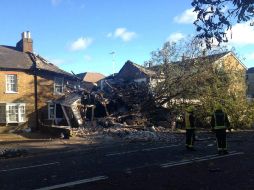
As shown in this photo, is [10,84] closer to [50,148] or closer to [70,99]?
[70,99]

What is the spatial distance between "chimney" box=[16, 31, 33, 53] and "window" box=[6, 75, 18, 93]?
16.3 ft

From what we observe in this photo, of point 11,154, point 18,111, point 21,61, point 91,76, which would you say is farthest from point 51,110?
point 91,76

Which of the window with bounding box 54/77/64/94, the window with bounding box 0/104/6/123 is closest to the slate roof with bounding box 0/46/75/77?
the window with bounding box 54/77/64/94

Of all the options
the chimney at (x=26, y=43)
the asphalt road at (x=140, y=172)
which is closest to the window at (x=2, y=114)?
the chimney at (x=26, y=43)

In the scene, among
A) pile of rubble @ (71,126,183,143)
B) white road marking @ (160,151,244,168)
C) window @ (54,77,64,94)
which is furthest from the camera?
window @ (54,77,64,94)

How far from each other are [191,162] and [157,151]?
3561 mm

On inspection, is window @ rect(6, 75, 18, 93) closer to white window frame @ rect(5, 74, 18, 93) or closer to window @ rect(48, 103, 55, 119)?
white window frame @ rect(5, 74, 18, 93)

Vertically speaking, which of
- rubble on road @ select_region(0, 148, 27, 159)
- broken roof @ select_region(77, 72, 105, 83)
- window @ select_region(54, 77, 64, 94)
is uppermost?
broken roof @ select_region(77, 72, 105, 83)

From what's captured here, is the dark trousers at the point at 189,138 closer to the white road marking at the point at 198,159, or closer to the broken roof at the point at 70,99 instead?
the white road marking at the point at 198,159

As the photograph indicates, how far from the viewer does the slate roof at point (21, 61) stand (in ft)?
123

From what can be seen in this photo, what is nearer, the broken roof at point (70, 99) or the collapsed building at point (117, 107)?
the collapsed building at point (117, 107)

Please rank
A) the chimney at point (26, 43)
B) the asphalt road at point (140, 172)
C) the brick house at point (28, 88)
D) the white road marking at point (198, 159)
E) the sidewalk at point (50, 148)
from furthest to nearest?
the chimney at point (26, 43)
the brick house at point (28, 88)
the sidewalk at point (50, 148)
the white road marking at point (198, 159)
the asphalt road at point (140, 172)

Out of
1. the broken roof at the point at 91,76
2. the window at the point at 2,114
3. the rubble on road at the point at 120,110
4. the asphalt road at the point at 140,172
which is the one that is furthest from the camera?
the broken roof at the point at 91,76

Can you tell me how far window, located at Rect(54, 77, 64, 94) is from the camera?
130 feet
